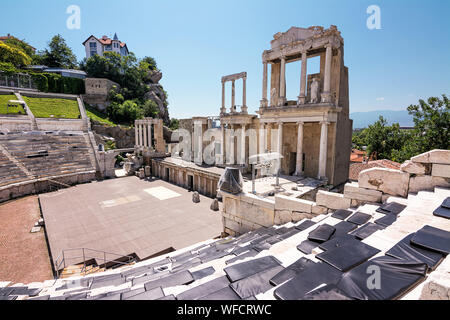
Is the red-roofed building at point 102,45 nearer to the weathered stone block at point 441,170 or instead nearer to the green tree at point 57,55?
the green tree at point 57,55

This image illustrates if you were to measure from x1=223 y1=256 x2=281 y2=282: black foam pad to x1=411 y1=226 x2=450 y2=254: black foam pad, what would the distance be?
2409 millimetres

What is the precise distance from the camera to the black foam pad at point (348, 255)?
3538 millimetres

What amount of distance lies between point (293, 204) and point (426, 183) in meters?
3.92

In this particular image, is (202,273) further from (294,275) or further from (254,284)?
(294,275)

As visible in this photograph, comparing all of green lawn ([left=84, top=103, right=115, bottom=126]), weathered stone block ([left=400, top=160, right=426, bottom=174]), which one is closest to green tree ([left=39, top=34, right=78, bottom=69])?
green lawn ([left=84, top=103, right=115, bottom=126])

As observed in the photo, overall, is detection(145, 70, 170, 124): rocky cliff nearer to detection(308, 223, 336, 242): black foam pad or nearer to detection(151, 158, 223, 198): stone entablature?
detection(151, 158, 223, 198): stone entablature

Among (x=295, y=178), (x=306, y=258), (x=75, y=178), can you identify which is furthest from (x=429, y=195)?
(x=75, y=178)

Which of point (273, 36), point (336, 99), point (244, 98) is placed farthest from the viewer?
point (244, 98)

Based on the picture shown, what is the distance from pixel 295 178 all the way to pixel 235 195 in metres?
7.67

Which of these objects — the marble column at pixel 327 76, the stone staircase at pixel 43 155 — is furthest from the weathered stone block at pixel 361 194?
the stone staircase at pixel 43 155

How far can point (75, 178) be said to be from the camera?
22797 mm

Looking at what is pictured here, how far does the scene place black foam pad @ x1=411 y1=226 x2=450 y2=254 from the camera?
3.45 m

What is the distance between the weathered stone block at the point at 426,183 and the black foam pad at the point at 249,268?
17.8 feet
